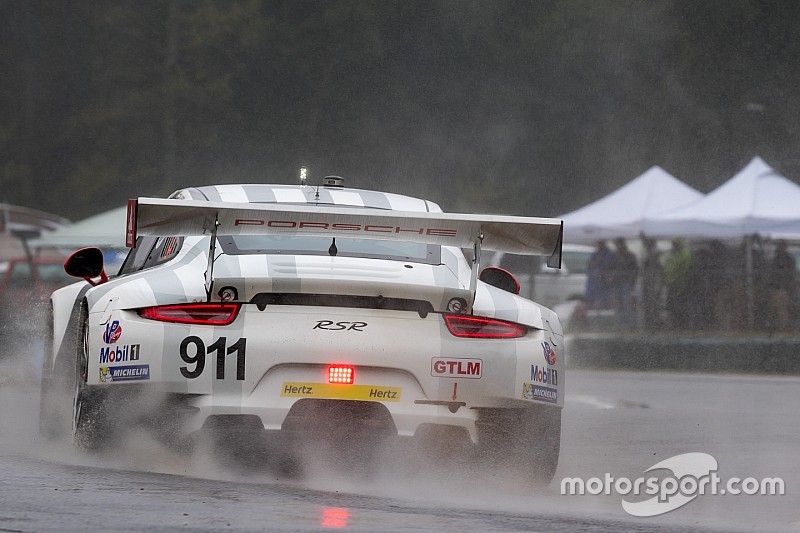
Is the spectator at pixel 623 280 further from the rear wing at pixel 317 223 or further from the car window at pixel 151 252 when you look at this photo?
the rear wing at pixel 317 223

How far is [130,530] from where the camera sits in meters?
3.85

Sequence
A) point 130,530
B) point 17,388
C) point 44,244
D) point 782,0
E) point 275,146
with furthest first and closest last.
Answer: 1. point 275,146
2. point 782,0
3. point 44,244
4. point 17,388
5. point 130,530

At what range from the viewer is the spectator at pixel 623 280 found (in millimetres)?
18016

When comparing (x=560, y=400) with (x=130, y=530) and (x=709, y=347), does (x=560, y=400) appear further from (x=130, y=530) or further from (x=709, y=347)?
(x=709, y=347)

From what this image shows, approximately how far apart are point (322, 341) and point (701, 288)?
48.1ft

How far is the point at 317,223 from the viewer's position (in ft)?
16.4

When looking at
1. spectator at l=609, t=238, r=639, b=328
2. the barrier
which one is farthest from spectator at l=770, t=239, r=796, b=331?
spectator at l=609, t=238, r=639, b=328

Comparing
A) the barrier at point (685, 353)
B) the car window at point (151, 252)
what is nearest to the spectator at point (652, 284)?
the barrier at point (685, 353)

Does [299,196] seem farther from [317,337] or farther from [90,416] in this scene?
[90,416]

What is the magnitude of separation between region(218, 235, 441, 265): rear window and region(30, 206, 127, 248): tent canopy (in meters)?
15.7

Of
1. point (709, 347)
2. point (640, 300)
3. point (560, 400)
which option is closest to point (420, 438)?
point (560, 400)

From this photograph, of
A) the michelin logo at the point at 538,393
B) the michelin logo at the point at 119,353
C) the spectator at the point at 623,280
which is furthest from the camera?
the spectator at the point at 623,280

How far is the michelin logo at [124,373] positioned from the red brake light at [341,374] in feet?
2.10

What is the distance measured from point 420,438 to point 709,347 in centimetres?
1137
